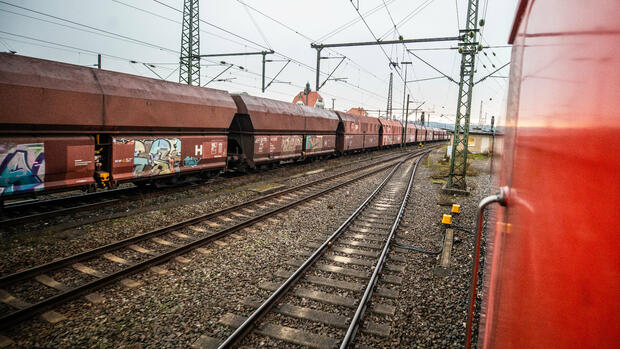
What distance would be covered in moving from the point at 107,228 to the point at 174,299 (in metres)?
3.67

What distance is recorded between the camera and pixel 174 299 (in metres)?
5.02

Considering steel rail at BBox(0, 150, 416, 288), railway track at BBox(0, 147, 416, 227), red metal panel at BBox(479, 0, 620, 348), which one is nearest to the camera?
red metal panel at BBox(479, 0, 620, 348)

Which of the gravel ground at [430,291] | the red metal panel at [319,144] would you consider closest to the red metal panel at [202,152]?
the gravel ground at [430,291]

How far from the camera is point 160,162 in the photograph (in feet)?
34.7

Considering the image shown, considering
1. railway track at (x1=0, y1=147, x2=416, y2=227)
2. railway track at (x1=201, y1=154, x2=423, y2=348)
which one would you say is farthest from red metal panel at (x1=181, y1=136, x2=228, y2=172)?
railway track at (x1=201, y1=154, x2=423, y2=348)

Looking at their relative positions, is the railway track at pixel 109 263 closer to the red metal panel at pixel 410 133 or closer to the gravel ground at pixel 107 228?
the gravel ground at pixel 107 228

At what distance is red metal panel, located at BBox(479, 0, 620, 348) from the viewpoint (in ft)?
2.45

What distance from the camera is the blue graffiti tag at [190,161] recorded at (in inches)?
458

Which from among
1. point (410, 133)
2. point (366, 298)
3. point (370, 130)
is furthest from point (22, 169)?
point (410, 133)

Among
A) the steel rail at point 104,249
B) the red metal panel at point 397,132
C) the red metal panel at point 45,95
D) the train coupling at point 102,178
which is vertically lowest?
the steel rail at point 104,249

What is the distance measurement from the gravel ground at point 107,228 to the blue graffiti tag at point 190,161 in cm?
91

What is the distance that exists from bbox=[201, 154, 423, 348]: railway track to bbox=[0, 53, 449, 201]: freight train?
602 centimetres

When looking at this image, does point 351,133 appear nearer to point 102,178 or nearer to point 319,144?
point 319,144

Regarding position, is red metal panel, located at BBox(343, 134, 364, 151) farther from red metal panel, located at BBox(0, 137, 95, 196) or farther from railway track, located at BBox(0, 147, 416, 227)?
red metal panel, located at BBox(0, 137, 95, 196)
